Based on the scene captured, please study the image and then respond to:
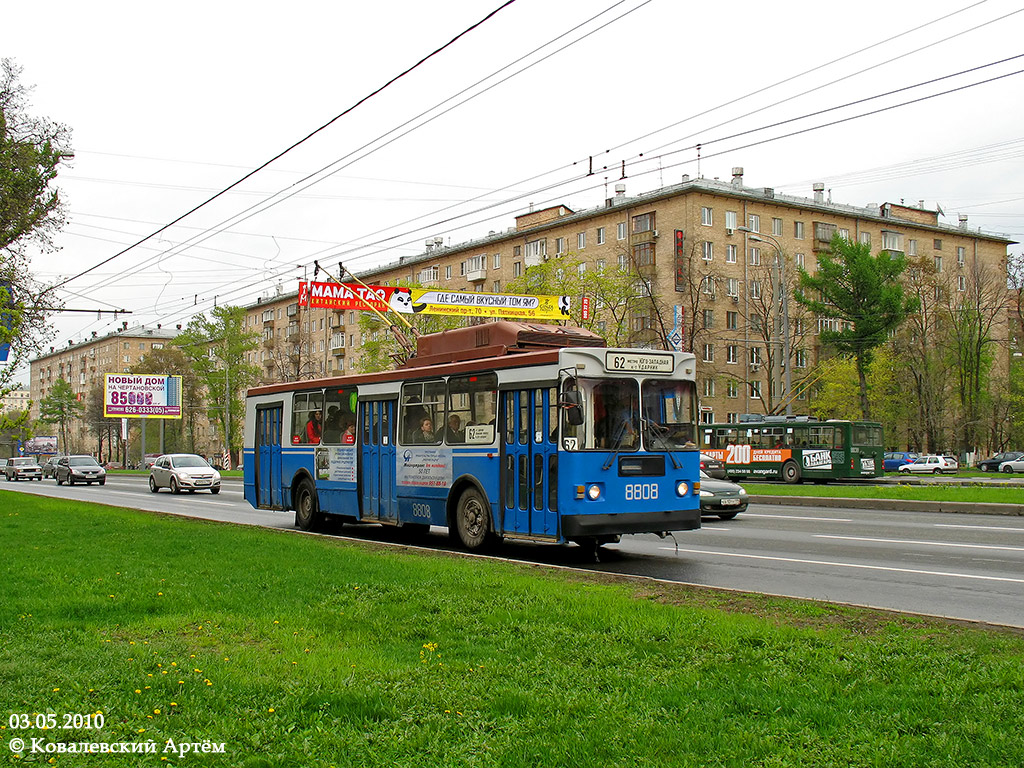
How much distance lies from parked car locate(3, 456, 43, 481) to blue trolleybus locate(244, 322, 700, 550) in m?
47.7

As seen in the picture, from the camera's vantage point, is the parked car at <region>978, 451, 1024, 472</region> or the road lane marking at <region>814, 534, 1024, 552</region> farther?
the parked car at <region>978, 451, 1024, 472</region>

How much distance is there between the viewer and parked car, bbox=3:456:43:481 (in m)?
57.6

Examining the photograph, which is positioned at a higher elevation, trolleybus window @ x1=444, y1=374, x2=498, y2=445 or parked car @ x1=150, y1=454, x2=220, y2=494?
trolleybus window @ x1=444, y1=374, x2=498, y2=445

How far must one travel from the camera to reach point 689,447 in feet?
45.2

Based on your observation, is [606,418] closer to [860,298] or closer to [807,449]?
[807,449]

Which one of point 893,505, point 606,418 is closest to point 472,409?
point 606,418

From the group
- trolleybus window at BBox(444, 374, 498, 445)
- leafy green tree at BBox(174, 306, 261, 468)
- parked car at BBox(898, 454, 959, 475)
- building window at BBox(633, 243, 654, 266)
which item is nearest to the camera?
trolleybus window at BBox(444, 374, 498, 445)

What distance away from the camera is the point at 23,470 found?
59.0 m

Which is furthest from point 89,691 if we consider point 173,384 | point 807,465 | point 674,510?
point 173,384

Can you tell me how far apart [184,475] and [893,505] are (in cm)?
2633

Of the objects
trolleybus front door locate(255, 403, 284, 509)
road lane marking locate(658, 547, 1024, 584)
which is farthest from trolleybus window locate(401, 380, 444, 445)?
trolleybus front door locate(255, 403, 284, 509)

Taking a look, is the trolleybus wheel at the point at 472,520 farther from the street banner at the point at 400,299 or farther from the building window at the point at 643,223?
the building window at the point at 643,223

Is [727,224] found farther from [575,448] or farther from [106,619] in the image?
[106,619]

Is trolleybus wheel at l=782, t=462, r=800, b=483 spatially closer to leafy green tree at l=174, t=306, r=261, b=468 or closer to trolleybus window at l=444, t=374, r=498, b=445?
trolleybus window at l=444, t=374, r=498, b=445
